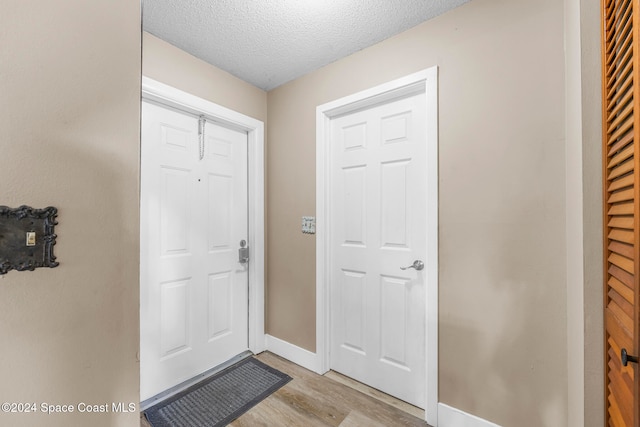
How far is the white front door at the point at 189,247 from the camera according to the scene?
1.79 m

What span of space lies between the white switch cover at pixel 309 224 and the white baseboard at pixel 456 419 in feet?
4.50

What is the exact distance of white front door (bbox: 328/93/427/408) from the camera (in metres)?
1.72

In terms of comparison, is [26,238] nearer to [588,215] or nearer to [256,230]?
[588,215]

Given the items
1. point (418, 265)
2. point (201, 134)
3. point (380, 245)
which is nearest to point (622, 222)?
point (418, 265)

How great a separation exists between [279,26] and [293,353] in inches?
94.5

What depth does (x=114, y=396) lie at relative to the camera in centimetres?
70

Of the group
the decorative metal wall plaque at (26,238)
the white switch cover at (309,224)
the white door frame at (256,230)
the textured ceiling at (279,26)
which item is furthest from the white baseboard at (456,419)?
the textured ceiling at (279,26)

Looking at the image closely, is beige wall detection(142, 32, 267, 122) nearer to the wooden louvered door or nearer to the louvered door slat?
the wooden louvered door

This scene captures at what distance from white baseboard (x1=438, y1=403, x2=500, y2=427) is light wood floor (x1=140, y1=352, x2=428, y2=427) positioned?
117 millimetres

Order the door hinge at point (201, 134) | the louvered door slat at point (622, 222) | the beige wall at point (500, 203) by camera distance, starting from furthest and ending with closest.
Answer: the door hinge at point (201, 134) < the beige wall at point (500, 203) < the louvered door slat at point (622, 222)

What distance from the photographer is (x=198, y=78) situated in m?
1.99

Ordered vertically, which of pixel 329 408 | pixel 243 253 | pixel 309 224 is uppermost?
pixel 309 224

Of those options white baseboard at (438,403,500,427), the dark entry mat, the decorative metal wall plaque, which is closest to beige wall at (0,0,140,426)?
the decorative metal wall plaque

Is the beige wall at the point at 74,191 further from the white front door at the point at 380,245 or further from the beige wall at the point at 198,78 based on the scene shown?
the white front door at the point at 380,245
